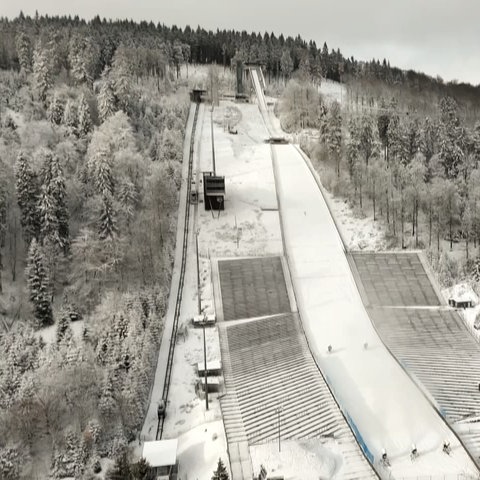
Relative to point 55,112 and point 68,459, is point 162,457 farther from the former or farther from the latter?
point 55,112

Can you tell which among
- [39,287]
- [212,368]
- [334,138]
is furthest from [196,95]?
[212,368]

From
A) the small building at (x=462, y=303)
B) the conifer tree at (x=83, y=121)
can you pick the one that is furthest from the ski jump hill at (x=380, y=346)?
the conifer tree at (x=83, y=121)

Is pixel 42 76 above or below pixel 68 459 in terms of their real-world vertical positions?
above

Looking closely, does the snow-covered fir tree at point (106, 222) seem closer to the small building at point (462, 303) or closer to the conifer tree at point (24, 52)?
the small building at point (462, 303)

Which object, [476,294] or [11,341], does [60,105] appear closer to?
[11,341]

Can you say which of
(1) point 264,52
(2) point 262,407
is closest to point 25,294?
(2) point 262,407

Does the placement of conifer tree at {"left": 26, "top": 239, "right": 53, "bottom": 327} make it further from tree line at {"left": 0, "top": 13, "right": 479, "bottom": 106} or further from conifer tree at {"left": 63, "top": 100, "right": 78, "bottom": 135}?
tree line at {"left": 0, "top": 13, "right": 479, "bottom": 106}
